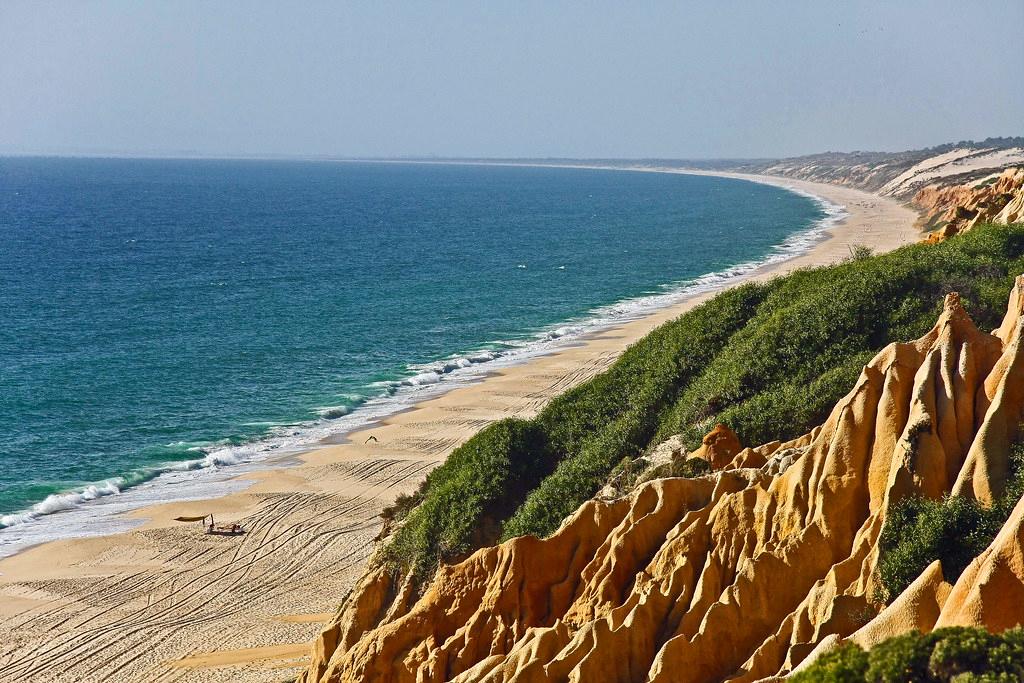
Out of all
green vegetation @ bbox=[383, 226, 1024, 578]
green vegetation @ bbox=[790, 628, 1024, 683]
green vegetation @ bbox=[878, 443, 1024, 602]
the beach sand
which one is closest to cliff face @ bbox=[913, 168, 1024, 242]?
green vegetation @ bbox=[383, 226, 1024, 578]

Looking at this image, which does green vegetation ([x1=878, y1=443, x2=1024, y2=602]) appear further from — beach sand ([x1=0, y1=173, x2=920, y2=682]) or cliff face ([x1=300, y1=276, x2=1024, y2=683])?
beach sand ([x1=0, y1=173, x2=920, y2=682])

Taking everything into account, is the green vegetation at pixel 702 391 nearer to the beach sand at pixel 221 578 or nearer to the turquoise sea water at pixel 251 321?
the beach sand at pixel 221 578

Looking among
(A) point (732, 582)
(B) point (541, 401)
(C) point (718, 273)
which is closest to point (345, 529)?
(B) point (541, 401)

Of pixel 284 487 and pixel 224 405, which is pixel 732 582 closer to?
pixel 284 487

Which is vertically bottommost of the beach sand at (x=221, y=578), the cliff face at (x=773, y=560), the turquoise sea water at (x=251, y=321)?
the beach sand at (x=221, y=578)

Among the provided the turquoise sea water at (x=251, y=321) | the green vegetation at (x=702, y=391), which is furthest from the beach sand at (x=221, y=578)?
the green vegetation at (x=702, y=391)

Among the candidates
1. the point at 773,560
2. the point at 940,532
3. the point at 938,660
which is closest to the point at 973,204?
the point at 773,560

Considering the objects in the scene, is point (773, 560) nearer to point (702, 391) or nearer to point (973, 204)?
point (702, 391)
